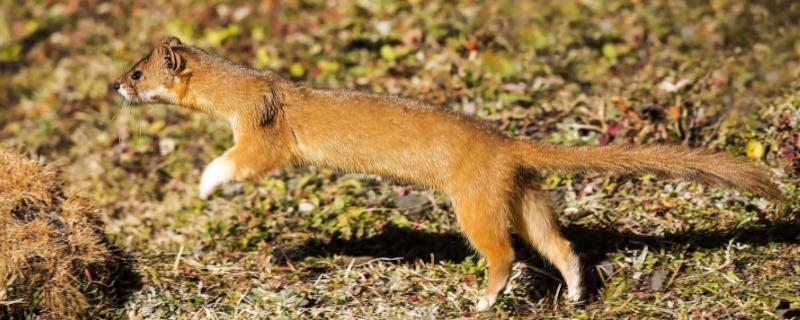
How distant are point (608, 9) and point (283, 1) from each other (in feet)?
12.1

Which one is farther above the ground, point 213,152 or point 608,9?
point 608,9

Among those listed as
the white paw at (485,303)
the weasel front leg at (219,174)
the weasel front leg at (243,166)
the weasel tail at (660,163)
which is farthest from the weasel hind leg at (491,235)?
the weasel front leg at (219,174)

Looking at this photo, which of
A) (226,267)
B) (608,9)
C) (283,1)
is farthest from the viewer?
(283,1)

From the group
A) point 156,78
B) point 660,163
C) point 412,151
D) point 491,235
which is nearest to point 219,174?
point 156,78

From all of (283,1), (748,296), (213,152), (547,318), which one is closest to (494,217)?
(547,318)

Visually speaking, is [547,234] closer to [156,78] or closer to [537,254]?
[537,254]

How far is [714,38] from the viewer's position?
30.4 ft

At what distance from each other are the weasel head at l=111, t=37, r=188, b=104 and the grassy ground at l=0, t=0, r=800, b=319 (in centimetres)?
112

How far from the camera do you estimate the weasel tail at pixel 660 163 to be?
5.30 metres

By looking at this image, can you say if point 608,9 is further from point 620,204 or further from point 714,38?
point 620,204

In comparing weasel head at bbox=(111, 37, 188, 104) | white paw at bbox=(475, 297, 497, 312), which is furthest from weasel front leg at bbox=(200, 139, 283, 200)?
white paw at bbox=(475, 297, 497, 312)

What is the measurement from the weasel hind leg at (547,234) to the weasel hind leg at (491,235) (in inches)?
8.1

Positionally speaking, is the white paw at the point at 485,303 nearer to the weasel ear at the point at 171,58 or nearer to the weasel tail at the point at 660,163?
the weasel tail at the point at 660,163

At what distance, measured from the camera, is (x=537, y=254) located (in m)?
6.40
